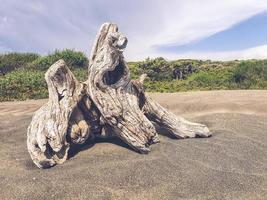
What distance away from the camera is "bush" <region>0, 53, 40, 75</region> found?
23.5 metres

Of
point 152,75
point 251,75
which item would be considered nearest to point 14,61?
point 152,75

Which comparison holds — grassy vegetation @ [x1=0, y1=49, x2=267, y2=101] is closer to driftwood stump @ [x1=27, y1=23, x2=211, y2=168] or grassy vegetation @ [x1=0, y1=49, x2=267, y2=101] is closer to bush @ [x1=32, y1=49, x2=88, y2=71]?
bush @ [x1=32, y1=49, x2=88, y2=71]

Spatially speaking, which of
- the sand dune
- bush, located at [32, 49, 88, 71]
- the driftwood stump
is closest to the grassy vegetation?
bush, located at [32, 49, 88, 71]

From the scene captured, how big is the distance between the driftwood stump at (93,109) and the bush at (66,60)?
634 inches

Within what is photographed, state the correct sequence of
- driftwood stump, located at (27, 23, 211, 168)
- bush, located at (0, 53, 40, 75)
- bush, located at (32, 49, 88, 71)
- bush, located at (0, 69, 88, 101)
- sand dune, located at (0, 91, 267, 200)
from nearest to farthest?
sand dune, located at (0, 91, 267, 200) → driftwood stump, located at (27, 23, 211, 168) → bush, located at (0, 69, 88, 101) → bush, located at (32, 49, 88, 71) → bush, located at (0, 53, 40, 75)

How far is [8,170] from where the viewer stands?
5.54m

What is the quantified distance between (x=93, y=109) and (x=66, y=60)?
16899 mm

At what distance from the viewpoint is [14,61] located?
24312 millimetres

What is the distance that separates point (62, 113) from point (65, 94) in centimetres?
34

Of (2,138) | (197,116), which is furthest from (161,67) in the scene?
(2,138)

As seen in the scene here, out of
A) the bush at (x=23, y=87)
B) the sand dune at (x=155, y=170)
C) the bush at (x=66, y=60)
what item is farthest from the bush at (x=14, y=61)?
the sand dune at (x=155, y=170)

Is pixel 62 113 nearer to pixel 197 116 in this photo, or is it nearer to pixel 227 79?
pixel 197 116

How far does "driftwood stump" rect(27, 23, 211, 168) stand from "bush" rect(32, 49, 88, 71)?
52.8 ft

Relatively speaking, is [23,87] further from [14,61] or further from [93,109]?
[93,109]
